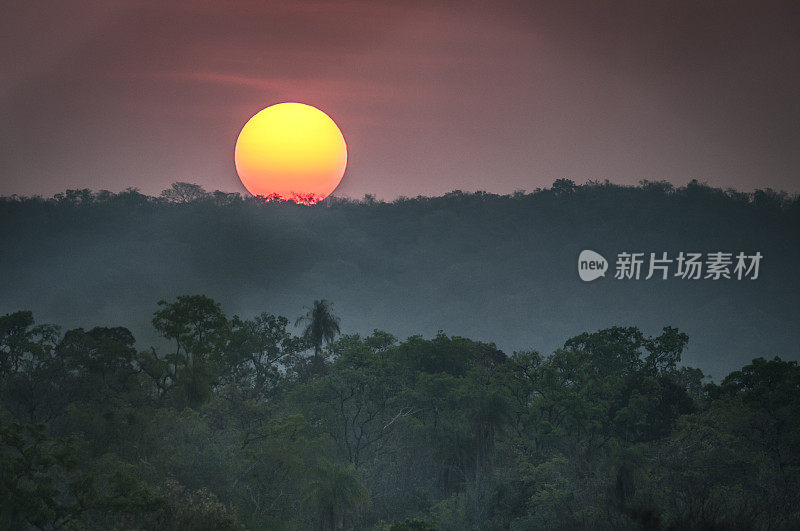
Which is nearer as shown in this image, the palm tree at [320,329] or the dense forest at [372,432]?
the dense forest at [372,432]

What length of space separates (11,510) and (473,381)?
32.3 meters

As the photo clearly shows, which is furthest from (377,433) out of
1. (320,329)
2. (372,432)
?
(320,329)

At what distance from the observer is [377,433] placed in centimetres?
5788

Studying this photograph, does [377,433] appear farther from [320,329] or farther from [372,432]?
[320,329]

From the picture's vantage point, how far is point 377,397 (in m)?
58.8

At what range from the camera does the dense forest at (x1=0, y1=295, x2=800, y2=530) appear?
121 ft

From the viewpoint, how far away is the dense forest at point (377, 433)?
37.0 meters

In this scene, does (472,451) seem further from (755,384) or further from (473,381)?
(755,384)

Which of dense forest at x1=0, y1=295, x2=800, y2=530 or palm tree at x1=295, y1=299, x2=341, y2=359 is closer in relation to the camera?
dense forest at x1=0, y1=295, x2=800, y2=530

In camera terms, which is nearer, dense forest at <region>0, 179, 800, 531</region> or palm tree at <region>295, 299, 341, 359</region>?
dense forest at <region>0, 179, 800, 531</region>

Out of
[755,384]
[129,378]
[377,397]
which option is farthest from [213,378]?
[755,384]

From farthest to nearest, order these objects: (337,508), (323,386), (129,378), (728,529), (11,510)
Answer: (323,386) → (129,378) → (337,508) → (11,510) → (728,529)

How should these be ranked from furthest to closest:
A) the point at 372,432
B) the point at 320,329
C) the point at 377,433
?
the point at 320,329 < the point at 377,433 < the point at 372,432

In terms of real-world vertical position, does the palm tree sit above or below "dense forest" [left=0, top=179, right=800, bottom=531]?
above
